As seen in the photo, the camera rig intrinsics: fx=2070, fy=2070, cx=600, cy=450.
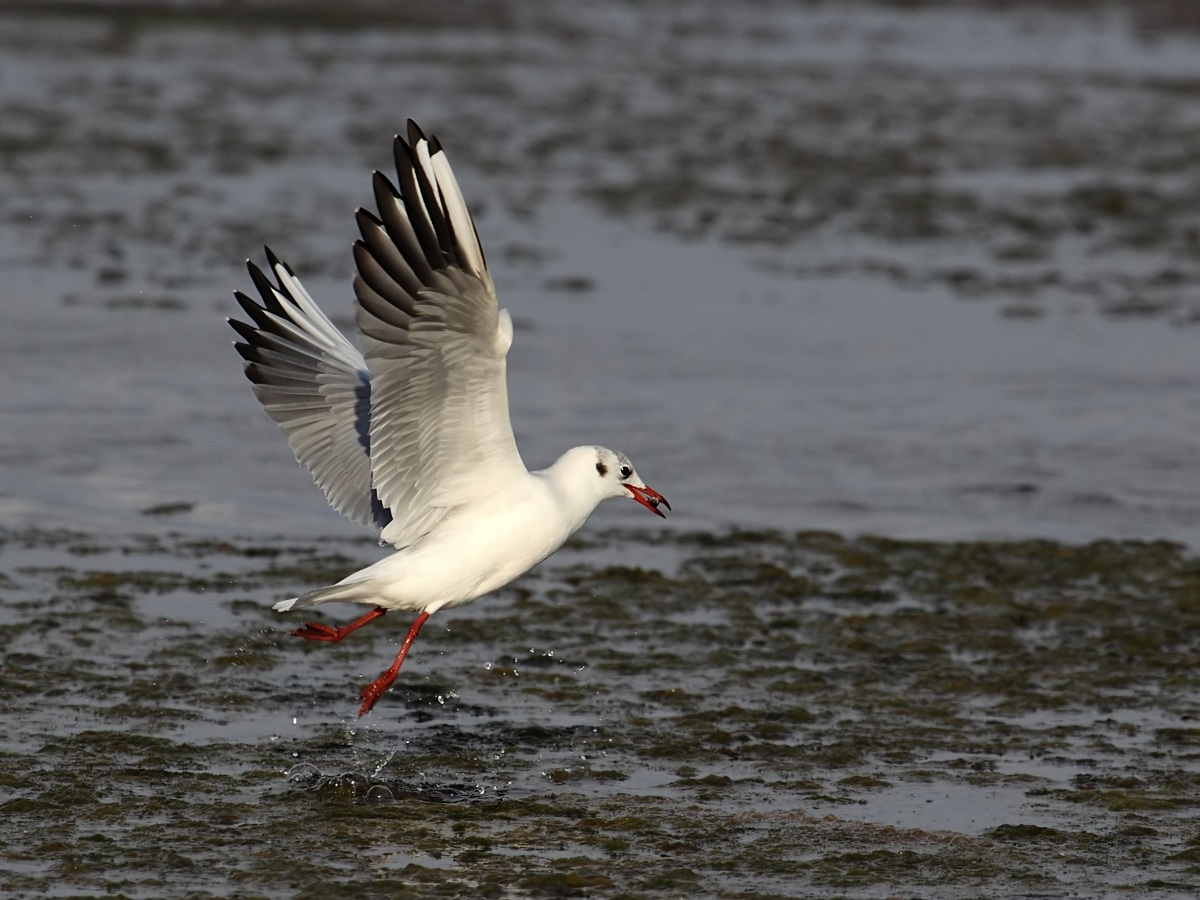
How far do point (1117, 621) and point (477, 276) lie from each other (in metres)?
4.21

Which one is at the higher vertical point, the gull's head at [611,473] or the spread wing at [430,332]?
the spread wing at [430,332]

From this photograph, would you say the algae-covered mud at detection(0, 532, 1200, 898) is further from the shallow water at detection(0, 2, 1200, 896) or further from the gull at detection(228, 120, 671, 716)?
the gull at detection(228, 120, 671, 716)

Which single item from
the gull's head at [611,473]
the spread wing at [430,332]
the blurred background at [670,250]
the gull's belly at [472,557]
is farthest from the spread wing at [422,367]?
the blurred background at [670,250]

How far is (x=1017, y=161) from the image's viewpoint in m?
21.5

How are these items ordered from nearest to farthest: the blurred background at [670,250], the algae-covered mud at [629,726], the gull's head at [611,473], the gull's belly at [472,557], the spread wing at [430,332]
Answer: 1. the algae-covered mud at [629,726]
2. the spread wing at [430,332]
3. the gull's belly at [472,557]
4. the gull's head at [611,473]
5. the blurred background at [670,250]

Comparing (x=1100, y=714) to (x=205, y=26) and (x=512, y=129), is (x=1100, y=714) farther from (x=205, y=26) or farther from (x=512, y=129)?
(x=205, y=26)

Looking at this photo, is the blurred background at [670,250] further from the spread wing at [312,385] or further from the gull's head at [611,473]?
the gull's head at [611,473]

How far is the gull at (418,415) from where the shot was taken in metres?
7.09

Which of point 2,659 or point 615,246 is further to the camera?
point 615,246

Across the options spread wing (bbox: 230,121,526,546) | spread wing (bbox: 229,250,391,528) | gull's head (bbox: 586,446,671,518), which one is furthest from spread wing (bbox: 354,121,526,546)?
spread wing (bbox: 229,250,391,528)

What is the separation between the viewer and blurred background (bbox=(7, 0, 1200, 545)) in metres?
12.0

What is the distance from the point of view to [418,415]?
7.57m

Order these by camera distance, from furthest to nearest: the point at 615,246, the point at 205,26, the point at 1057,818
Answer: the point at 205,26 → the point at 615,246 → the point at 1057,818

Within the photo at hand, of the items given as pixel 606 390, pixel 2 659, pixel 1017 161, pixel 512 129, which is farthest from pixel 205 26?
pixel 2 659
